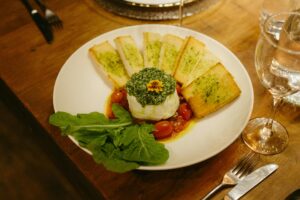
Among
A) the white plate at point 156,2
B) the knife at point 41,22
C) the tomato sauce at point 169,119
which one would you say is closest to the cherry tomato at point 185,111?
the tomato sauce at point 169,119

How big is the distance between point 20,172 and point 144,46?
0.99 meters

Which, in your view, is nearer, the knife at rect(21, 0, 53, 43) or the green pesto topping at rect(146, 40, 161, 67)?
the green pesto topping at rect(146, 40, 161, 67)

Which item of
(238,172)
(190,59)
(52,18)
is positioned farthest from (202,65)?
(52,18)

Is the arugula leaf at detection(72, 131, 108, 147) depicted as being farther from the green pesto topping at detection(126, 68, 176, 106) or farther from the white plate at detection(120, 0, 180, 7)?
the white plate at detection(120, 0, 180, 7)

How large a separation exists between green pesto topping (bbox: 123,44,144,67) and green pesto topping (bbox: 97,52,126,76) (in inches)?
1.6

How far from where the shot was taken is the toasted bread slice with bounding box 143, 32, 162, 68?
1.27m

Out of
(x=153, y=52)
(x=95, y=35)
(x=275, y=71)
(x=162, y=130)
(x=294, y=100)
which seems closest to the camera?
(x=275, y=71)

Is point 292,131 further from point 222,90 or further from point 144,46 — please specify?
point 144,46

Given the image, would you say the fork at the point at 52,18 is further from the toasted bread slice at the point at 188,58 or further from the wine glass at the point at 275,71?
the wine glass at the point at 275,71

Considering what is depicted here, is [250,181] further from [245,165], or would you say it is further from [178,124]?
[178,124]

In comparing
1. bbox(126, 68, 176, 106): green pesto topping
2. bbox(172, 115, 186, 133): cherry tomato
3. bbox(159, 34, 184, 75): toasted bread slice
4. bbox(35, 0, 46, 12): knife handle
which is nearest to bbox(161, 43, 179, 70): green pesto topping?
bbox(159, 34, 184, 75): toasted bread slice

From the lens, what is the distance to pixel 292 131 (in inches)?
43.9

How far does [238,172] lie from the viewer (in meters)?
0.98

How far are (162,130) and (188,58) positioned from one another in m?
0.31
